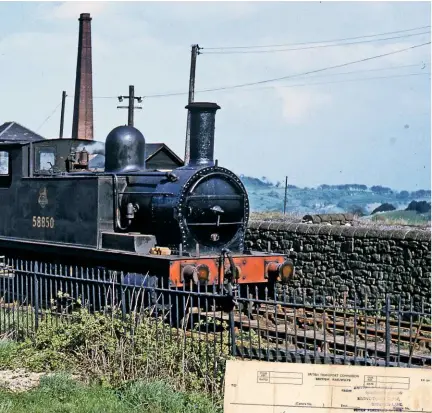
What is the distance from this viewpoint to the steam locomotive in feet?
36.4

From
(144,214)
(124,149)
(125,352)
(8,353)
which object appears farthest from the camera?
(124,149)

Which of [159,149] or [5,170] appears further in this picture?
[159,149]

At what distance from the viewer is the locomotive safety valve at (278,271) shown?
11.3 m

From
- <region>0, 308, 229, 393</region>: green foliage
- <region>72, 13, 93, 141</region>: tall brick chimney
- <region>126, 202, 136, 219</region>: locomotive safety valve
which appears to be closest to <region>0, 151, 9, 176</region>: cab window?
<region>126, 202, 136, 219</region>: locomotive safety valve

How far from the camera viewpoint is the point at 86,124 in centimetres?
3575

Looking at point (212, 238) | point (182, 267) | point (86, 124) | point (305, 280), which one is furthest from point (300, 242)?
point (86, 124)

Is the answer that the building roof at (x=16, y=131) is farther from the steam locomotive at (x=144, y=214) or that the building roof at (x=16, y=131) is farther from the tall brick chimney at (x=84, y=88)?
the steam locomotive at (x=144, y=214)

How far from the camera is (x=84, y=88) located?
36094mm

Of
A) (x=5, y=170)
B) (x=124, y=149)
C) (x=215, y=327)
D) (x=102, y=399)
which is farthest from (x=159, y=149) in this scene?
(x=102, y=399)

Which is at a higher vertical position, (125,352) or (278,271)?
(278,271)

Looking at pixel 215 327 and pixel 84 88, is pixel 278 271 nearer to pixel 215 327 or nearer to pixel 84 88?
pixel 215 327

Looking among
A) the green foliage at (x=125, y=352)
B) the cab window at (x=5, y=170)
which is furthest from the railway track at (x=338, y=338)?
the cab window at (x=5, y=170)

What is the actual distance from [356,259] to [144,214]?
3865mm

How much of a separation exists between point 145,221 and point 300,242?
3.68 metres
